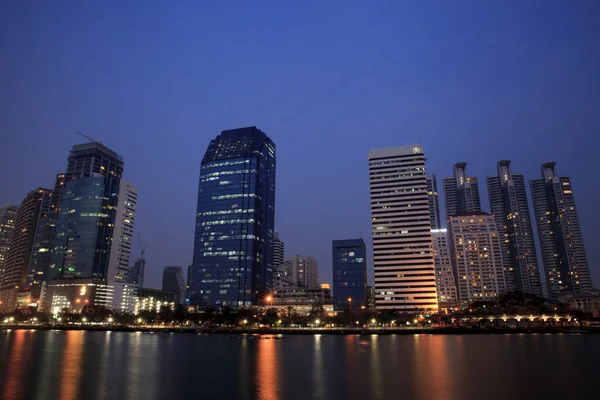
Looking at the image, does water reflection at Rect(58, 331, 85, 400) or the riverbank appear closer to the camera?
water reflection at Rect(58, 331, 85, 400)

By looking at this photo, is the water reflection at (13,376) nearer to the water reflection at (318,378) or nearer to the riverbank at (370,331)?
the water reflection at (318,378)

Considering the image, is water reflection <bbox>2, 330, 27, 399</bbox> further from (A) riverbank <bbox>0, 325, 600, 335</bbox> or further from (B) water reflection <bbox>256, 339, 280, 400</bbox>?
(A) riverbank <bbox>0, 325, 600, 335</bbox>

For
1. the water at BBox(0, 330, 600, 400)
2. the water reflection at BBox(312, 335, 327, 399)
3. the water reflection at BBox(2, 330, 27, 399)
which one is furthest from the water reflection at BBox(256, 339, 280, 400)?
the water reflection at BBox(2, 330, 27, 399)

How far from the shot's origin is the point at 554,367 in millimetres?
52469

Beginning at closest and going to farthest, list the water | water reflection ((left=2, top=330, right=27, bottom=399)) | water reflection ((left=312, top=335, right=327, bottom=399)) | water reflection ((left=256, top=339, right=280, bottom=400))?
water reflection ((left=2, top=330, right=27, bottom=399)) → water reflection ((left=256, top=339, right=280, bottom=400)) → the water → water reflection ((left=312, top=335, right=327, bottom=399))

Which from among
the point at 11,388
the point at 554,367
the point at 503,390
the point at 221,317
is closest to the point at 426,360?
the point at 554,367

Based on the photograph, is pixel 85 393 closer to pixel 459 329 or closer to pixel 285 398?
pixel 285 398

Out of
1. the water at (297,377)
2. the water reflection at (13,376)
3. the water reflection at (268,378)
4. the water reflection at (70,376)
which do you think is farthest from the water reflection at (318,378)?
the water reflection at (13,376)

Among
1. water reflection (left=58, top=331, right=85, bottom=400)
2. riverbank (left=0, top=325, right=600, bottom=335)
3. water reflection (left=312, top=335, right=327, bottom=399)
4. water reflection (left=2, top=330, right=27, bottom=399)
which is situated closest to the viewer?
water reflection (left=2, top=330, right=27, bottom=399)

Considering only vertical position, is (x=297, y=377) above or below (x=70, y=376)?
below

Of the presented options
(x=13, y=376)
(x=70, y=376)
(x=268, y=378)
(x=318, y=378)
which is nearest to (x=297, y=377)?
(x=318, y=378)

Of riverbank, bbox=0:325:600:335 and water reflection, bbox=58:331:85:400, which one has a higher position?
riverbank, bbox=0:325:600:335

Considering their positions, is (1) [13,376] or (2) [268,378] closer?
(1) [13,376]

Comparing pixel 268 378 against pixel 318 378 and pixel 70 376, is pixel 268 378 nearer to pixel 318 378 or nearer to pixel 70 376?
pixel 318 378
